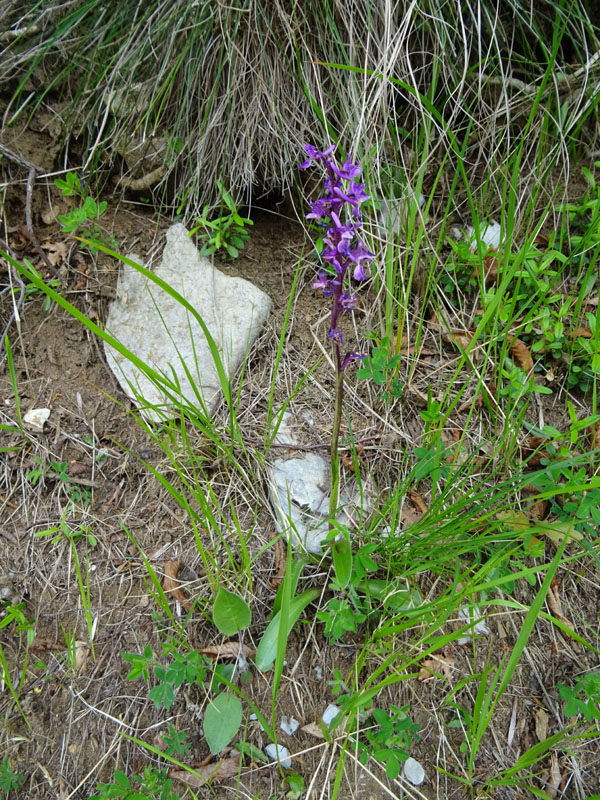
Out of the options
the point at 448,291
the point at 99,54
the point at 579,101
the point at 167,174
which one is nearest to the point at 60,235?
the point at 167,174

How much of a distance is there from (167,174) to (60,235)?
48cm

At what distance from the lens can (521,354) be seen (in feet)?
6.27

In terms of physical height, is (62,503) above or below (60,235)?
below

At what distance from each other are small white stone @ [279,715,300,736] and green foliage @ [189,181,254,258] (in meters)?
1.61

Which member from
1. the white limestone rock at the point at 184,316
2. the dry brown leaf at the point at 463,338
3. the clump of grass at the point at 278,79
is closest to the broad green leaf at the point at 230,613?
the white limestone rock at the point at 184,316

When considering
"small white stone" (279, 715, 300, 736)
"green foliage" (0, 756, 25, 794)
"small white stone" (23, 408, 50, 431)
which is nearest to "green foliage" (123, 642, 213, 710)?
"small white stone" (279, 715, 300, 736)

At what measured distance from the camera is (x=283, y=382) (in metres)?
1.99

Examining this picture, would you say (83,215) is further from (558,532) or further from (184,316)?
(558,532)

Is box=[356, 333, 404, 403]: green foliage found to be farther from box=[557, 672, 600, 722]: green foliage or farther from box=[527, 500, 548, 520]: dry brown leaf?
box=[557, 672, 600, 722]: green foliage

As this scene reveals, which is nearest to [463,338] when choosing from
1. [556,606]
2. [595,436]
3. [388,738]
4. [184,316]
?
[595,436]

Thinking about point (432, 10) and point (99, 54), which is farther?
point (99, 54)

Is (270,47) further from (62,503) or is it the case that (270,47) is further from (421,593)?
(421,593)

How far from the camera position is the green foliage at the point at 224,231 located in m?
2.05

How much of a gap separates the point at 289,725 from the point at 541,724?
75cm
